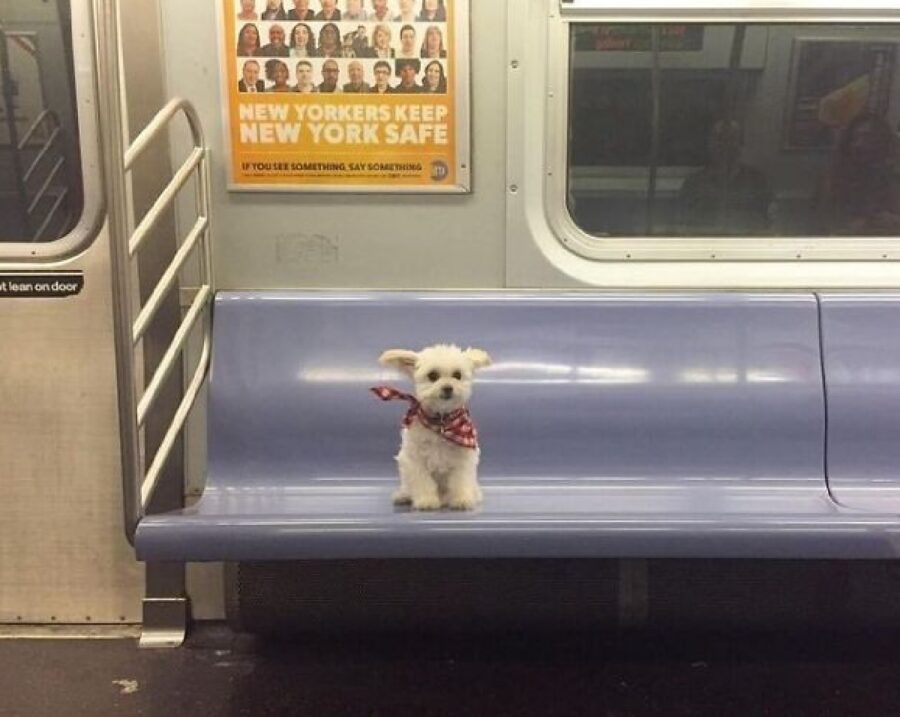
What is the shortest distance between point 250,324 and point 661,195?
1302 mm

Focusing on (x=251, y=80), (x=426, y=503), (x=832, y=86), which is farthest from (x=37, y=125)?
(x=832, y=86)

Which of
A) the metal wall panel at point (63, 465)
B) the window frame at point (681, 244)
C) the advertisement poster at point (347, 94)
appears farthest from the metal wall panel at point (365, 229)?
the metal wall panel at point (63, 465)

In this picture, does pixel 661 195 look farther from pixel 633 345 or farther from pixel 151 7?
pixel 151 7

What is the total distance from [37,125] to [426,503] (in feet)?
5.29

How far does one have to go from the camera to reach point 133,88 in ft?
9.19

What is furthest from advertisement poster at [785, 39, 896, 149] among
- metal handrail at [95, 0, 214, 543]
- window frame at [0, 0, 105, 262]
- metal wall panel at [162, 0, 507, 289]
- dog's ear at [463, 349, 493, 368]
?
Answer: window frame at [0, 0, 105, 262]

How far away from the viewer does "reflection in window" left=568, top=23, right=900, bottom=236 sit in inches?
113

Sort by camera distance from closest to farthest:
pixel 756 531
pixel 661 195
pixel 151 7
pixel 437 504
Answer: pixel 756 531, pixel 437 504, pixel 151 7, pixel 661 195

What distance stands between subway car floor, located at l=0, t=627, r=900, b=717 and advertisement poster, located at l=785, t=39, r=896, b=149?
5.09ft

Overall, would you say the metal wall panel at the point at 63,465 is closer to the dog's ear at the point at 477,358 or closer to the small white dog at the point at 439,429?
the small white dog at the point at 439,429

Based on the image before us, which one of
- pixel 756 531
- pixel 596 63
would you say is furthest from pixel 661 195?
pixel 756 531

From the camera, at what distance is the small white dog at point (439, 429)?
7.54 ft

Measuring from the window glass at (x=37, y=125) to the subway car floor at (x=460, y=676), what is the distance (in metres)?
1.29

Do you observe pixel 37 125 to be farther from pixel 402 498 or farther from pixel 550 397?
pixel 550 397
